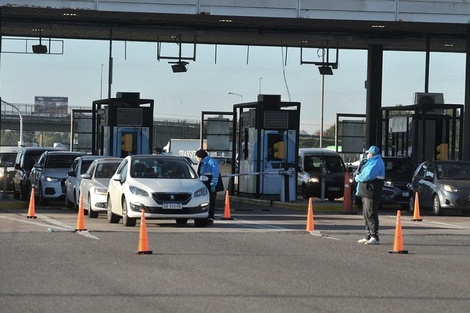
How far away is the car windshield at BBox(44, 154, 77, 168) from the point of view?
3509 centimetres

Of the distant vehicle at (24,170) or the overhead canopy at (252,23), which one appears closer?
the overhead canopy at (252,23)

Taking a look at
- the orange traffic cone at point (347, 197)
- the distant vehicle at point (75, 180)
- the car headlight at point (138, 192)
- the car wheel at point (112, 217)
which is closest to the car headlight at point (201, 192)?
the car headlight at point (138, 192)

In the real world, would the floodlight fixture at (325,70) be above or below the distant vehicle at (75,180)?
above

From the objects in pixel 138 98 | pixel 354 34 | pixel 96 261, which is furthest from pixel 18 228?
pixel 354 34

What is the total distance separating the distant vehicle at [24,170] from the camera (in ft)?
123

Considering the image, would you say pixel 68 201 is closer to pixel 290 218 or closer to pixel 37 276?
pixel 290 218

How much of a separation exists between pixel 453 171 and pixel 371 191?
40.1 feet

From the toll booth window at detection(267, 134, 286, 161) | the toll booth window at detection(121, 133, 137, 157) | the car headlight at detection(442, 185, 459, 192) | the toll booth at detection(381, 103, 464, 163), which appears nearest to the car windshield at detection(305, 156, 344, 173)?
the toll booth at detection(381, 103, 464, 163)

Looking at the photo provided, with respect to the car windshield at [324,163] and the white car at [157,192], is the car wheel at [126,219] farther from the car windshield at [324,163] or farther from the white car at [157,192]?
the car windshield at [324,163]

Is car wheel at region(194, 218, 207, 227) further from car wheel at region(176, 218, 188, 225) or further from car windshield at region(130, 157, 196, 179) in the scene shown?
car windshield at region(130, 157, 196, 179)

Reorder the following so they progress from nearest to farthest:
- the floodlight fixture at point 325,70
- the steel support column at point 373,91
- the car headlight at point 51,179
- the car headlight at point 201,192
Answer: the car headlight at point 201,192 < the car headlight at point 51,179 < the floodlight fixture at point 325,70 < the steel support column at point 373,91

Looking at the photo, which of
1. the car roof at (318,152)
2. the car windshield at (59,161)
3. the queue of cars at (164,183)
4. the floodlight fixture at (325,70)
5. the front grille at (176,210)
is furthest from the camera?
the floodlight fixture at (325,70)

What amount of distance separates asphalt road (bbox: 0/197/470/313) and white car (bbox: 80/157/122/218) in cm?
139

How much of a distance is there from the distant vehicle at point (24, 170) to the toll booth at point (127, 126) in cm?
214
